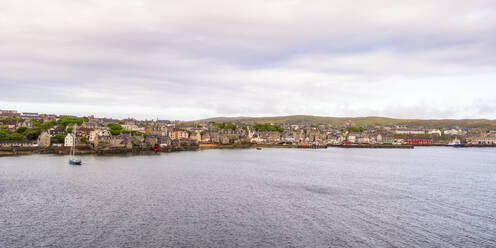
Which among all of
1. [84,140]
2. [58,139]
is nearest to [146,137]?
[84,140]

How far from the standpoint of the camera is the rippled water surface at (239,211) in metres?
21.9

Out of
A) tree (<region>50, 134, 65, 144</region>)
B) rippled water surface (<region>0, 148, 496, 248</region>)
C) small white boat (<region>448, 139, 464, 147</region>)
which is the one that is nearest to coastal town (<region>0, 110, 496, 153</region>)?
tree (<region>50, 134, 65, 144</region>)

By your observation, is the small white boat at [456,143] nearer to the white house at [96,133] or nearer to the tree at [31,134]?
the white house at [96,133]

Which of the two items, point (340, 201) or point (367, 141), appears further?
point (367, 141)

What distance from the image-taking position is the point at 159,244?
68.3 feet

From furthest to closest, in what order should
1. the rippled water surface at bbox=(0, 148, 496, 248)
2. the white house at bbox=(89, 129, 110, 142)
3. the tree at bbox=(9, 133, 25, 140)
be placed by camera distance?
1. the white house at bbox=(89, 129, 110, 142)
2. the tree at bbox=(9, 133, 25, 140)
3. the rippled water surface at bbox=(0, 148, 496, 248)

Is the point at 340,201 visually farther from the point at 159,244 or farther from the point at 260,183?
the point at 159,244

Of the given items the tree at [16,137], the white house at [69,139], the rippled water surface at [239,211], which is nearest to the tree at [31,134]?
the tree at [16,137]

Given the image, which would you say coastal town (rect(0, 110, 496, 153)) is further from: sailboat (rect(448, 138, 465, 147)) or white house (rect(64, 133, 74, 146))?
sailboat (rect(448, 138, 465, 147))

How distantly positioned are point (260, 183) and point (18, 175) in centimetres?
2999

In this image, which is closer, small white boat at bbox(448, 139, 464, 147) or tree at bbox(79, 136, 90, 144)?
tree at bbox(79, 136, 90, 144)

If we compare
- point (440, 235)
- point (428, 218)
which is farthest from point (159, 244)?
point (428, 218)

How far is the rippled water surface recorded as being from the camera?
71.7ft

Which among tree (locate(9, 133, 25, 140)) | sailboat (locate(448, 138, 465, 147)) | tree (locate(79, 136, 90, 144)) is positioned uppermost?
tree (locate(9, 133, 25, 140))
